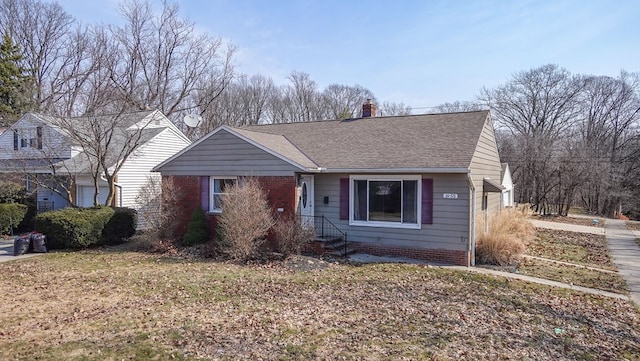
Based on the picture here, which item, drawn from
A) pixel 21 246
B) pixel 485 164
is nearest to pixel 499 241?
pixel 485 164

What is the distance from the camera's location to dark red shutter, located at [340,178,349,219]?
1293 centimetres

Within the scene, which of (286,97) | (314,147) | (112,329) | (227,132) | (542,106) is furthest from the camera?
(286,97)

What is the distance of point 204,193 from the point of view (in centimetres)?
1401

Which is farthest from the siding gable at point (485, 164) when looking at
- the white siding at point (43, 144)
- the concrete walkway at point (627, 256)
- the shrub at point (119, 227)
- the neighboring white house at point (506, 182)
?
the white siding at point (43, 144)

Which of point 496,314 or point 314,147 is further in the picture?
point 314,147

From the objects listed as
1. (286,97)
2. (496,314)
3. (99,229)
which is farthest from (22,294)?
(286,97)

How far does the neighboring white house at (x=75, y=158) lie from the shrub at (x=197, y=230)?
5534 millimetres

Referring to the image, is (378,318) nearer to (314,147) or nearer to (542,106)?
(314,147)

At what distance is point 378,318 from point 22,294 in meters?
7.15

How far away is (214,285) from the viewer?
8.69m

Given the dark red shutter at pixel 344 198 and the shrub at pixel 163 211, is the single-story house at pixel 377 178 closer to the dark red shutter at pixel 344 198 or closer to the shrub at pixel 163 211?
the dark red shutter at pixel 344 198

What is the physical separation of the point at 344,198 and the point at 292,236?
235 cm

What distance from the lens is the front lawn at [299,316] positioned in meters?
5.39

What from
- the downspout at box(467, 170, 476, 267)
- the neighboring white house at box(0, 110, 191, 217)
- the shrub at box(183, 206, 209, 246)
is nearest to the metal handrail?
the shrub at box(183, 206, 209, 246)
